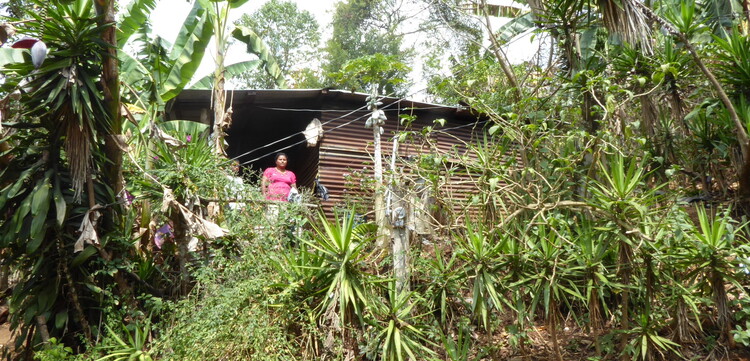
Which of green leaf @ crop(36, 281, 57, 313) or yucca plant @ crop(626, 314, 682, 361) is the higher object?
green leaf @ crop(36, 281, 57, 313)

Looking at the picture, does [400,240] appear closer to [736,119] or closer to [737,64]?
[736,119]

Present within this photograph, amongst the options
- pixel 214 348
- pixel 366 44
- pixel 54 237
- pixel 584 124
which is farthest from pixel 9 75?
pixel 366 44

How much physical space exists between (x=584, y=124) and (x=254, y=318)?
3.81m

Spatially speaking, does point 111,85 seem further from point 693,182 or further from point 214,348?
point 693,182

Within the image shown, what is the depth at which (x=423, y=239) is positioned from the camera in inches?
245

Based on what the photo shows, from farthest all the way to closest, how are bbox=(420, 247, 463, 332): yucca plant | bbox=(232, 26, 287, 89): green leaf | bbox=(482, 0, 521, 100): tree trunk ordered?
bbox=(232, 26, 287, 89): green leaf < bbox=(482, 0, 521, 100): tree trunk < bbox=(420, 247, 463, 332): yucca plant

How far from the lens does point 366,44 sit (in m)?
22.8

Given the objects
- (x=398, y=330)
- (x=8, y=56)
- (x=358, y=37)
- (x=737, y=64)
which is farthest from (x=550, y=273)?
(x=358, y=37)

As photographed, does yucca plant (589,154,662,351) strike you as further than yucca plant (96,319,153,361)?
No

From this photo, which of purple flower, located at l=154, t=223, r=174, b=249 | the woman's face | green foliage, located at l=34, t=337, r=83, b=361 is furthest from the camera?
the woman's face

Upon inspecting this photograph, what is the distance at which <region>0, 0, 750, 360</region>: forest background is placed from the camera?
495cm

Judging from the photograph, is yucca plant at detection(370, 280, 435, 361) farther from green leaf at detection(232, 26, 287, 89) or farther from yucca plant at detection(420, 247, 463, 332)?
green leaf at detection(232, 26, 287, 89)

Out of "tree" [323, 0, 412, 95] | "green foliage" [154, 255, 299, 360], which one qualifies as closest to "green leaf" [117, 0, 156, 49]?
"green foliage" [154, 255, 299, 360]

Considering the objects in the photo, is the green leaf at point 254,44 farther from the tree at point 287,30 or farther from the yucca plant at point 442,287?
the tree at point 287,30
